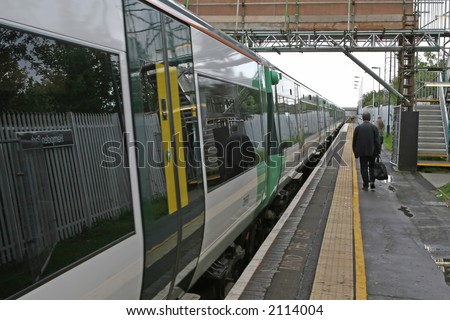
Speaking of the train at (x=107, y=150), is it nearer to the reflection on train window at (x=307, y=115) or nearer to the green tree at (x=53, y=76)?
the green tree at (x=53, y=76)

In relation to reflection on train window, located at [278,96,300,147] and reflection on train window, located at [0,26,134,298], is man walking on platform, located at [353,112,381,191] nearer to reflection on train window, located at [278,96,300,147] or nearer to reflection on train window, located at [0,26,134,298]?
reflection on train window, located at [278,96,300,147]

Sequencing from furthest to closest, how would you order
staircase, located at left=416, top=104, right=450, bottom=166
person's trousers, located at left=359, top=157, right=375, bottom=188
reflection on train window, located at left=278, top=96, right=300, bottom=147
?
staircase, located at left=416, top=104, right=450, bottom=166 → person's trousers, located at left=359, top=157, right=375, bottom=188 → reflection on train window, located at left=278, top=96, right=300, bottom=147

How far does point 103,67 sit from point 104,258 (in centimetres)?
100

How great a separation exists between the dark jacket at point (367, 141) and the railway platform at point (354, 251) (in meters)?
0.98

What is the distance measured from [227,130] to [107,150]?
2346 mm

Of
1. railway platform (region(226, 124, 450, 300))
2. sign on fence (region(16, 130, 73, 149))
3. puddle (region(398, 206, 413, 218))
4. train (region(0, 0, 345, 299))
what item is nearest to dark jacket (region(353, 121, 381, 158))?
railway platform (region(226, 124, 450, 300))

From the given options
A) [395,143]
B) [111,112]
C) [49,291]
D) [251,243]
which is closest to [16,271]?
[49,291]

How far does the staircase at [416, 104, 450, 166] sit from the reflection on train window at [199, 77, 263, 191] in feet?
32.5

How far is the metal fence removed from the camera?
1833 mm

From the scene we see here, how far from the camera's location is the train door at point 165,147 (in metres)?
2.74

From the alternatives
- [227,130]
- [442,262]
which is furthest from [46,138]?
[442,262]

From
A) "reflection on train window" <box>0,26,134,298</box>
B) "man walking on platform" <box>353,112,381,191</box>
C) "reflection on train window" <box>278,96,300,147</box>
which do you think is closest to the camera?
"reflection on train window" <box>0,26,134,298</box>

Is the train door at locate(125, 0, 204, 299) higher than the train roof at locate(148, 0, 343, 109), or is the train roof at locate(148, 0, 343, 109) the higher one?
the train roof at locate(148, 0, 343, 109)

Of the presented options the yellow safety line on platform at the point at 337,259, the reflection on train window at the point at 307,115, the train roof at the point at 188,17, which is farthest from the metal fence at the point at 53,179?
the reflection on train window at the point at 307,115
